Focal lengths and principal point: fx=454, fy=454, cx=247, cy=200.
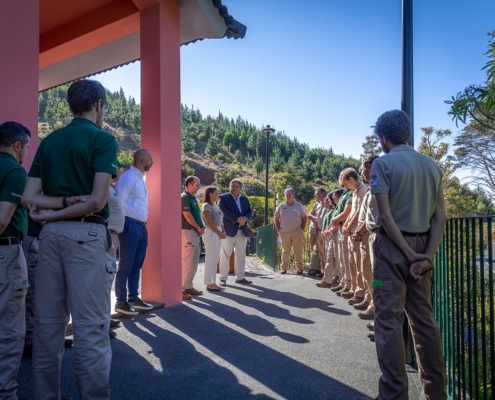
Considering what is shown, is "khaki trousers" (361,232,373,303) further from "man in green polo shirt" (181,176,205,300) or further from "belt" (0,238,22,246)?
"belt" (0,238,22,246)

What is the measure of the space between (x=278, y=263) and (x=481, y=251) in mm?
10081

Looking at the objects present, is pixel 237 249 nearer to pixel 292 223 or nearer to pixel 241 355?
pixel 292 223

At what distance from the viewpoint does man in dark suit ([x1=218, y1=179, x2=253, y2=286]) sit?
27.9 feet

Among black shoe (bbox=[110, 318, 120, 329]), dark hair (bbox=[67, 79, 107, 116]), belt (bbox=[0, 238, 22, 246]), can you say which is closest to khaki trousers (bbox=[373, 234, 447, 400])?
dark hair (bbox=[67, 79, 107, 116])

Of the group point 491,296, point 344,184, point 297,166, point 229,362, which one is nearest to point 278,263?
point 344,184

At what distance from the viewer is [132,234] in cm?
552

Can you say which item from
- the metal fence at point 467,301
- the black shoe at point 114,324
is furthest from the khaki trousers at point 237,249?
the metal fence at point 467,301

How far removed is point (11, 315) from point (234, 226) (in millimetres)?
5908

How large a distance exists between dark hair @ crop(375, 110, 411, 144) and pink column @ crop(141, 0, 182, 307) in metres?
3.76

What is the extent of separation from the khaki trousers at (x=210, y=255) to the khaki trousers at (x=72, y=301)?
515 centimetres

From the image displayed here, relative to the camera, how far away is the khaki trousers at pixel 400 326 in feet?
9.25

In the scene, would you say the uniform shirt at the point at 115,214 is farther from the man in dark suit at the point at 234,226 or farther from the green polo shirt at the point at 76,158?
the man in dark suit at the point at 234,226

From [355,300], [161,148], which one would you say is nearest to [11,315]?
[161,148]

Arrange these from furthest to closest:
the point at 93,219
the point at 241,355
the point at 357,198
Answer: the point at 357,198 < the point at 241,355 < the point at 93,219
